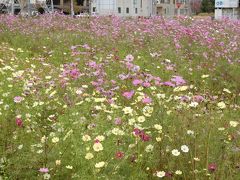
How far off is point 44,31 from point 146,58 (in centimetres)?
474

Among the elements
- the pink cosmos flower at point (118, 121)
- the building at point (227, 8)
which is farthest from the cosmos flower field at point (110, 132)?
the building at point (227, 8)

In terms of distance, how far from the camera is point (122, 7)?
189 feet

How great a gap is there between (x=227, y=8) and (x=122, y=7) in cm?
1419

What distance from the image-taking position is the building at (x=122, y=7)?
55.3m

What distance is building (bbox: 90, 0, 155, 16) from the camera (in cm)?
5528

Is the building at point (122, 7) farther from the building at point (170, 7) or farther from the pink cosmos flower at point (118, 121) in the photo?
the pink cosmos flower at point (118, 121)

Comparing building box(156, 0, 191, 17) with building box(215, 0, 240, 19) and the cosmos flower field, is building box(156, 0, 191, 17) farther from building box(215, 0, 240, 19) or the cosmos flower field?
the cosmos flower field

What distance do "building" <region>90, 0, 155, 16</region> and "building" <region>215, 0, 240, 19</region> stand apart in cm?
907

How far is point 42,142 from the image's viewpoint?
13.2 feet

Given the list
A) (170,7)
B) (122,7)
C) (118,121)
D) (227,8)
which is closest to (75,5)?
(122,7)

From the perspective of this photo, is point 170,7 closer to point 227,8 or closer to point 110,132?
point 227,8

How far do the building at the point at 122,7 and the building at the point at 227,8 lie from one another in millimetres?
9070

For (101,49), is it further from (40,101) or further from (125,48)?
(40,101)

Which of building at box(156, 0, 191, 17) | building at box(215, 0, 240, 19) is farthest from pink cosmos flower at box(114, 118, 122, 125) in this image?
building at box(156, 0, 191, 17)
